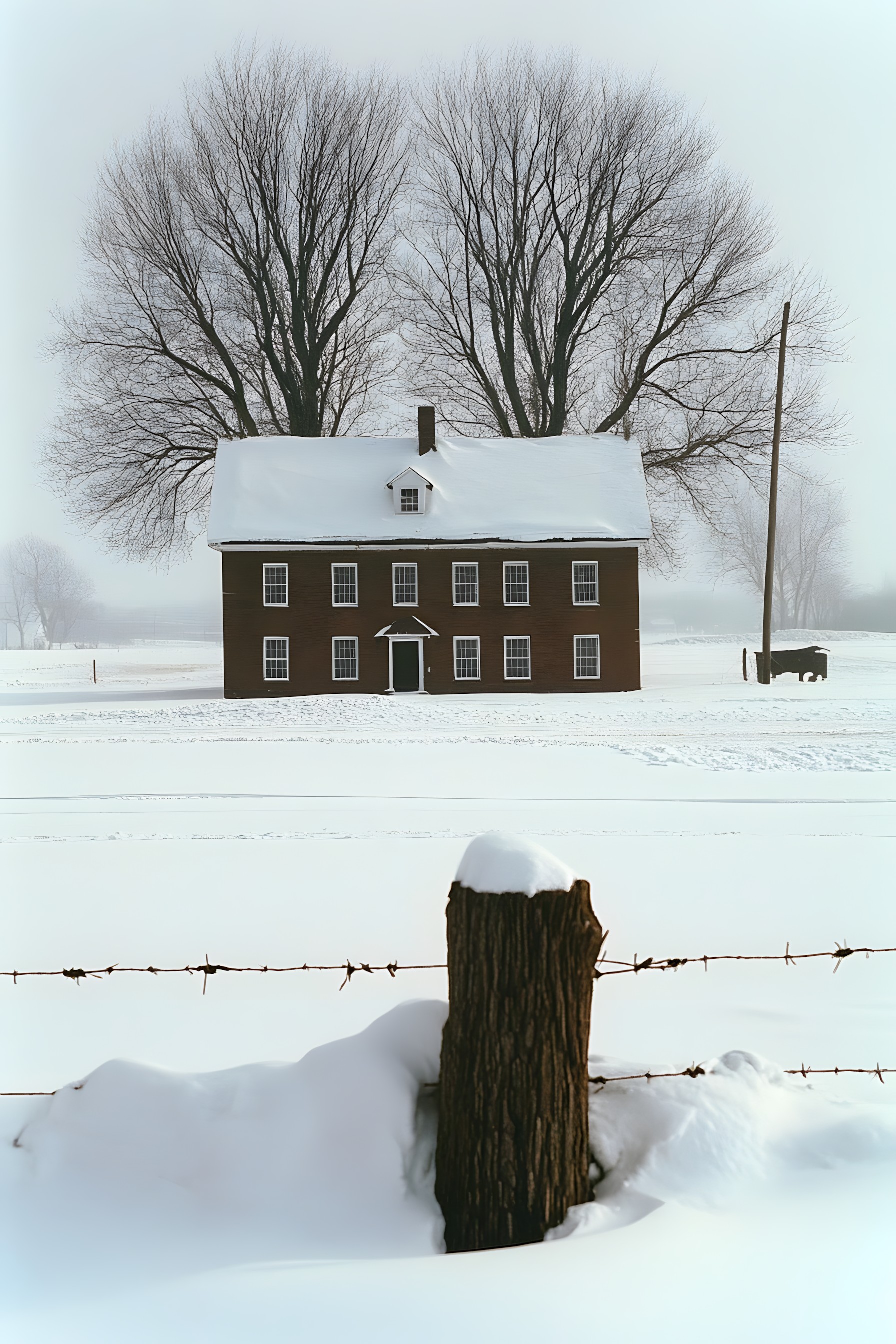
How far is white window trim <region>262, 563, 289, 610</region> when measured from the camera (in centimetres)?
2873

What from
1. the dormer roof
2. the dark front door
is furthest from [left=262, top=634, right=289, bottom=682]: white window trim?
the dormer roof

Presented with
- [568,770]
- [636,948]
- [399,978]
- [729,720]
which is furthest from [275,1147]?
[729,720]

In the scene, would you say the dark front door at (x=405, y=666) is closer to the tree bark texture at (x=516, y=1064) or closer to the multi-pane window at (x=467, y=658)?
the multi-pane window at (x=467, y=658)

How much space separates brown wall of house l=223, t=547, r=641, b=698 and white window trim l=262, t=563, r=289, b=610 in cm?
10

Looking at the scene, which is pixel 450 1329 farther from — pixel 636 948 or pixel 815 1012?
pixel 636 948

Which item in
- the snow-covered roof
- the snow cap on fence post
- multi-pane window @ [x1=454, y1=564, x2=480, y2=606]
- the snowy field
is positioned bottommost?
the snowy field

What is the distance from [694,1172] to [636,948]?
308cm

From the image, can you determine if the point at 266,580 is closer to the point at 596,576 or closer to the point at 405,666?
the point at 405,666

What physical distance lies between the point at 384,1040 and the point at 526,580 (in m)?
26.8

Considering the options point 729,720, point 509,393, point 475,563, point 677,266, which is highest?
point 677,266

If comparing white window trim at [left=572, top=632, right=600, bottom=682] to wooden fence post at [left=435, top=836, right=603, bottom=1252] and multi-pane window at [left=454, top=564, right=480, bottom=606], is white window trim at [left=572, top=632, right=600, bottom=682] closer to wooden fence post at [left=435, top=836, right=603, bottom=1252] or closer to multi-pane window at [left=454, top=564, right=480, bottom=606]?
multi-pane window at [left=454, top=564, right=480, bottom=606]

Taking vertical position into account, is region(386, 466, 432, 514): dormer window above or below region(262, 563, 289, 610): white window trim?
above

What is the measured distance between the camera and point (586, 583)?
95.4 ft

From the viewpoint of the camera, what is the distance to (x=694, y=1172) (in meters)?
2.46
